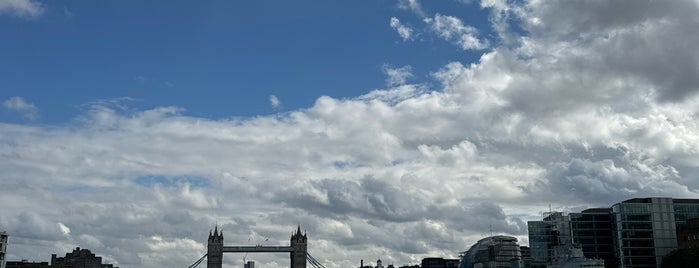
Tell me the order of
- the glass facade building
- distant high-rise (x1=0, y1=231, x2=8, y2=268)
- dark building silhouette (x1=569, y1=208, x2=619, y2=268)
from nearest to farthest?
distant high-rise (x1=0, y1=231, x2=8, y2=268)
the glass facade building
dark building silhouette (x1=569, y1=208, x2=619, y2=268)

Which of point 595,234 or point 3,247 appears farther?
point 595,234

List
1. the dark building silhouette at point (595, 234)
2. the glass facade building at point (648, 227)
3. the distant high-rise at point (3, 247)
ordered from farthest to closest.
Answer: the dark building silhouette at point (595, 234) → the glass facade building at point (648, 227) → the distant high-rise at point (3, 247)

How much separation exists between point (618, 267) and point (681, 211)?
21337 millimetres

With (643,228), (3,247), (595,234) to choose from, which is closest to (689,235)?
(643,228)

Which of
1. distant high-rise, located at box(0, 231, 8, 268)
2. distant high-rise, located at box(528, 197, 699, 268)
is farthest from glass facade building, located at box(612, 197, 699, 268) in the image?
distant high-rise, located at box(0, 231, 8, 268)

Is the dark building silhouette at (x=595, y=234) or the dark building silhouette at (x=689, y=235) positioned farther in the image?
the dark building silhouette at (x=595, y=234)

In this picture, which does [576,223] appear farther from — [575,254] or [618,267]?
[575,254]

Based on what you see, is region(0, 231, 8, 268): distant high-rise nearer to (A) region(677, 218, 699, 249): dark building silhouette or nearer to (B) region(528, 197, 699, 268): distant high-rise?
(B) region(528, 197, 699, 268): distant high-rise

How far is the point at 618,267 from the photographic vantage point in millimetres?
190500

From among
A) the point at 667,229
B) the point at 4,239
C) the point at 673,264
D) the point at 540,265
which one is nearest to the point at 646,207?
the point at 667,229

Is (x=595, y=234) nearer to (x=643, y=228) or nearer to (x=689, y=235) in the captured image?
(x=643, y=228)

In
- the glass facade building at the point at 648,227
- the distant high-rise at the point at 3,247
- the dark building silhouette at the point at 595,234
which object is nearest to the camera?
the distant high-rise at the point at 3,247

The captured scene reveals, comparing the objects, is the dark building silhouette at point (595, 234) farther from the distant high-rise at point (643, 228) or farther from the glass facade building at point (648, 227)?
the glass facade building at point (648, 227)

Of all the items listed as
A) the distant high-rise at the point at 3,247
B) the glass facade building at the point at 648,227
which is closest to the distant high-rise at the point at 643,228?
the glass facade building at the point at 648,227
